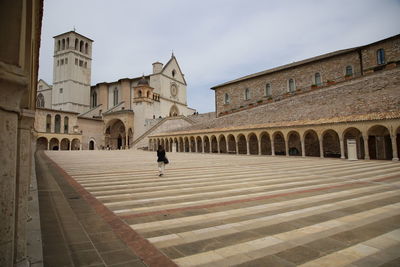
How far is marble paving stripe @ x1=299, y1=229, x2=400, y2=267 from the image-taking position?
9.11ft

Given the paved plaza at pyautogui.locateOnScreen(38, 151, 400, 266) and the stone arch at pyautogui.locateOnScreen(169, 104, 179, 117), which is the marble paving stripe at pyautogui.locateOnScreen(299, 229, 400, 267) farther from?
the stone arch at pyautogui.locateOnScreen(169, 104, 179, 117)

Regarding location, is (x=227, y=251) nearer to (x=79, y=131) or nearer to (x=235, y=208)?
(x=235, y=208)

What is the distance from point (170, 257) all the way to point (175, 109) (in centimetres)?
5528

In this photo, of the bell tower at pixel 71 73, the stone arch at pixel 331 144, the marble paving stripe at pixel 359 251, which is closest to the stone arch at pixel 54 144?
the bell tower at pixel 71 73

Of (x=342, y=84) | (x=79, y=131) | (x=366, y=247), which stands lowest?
(x=366, y=247)

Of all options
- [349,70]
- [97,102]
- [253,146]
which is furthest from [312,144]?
[97,102]

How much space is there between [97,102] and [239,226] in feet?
206

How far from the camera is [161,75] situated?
53.3 m

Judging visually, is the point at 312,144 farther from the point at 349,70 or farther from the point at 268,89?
the point at 268,89

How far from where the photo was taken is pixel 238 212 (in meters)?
4.85

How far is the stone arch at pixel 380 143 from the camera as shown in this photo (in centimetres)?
2008

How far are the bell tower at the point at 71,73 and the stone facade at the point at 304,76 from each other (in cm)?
3405

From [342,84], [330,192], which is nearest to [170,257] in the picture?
[330,192]

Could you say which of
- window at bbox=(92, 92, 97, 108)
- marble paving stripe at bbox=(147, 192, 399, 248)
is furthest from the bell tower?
marble paving stripe at bbox=(147, 192, 399, 248)
